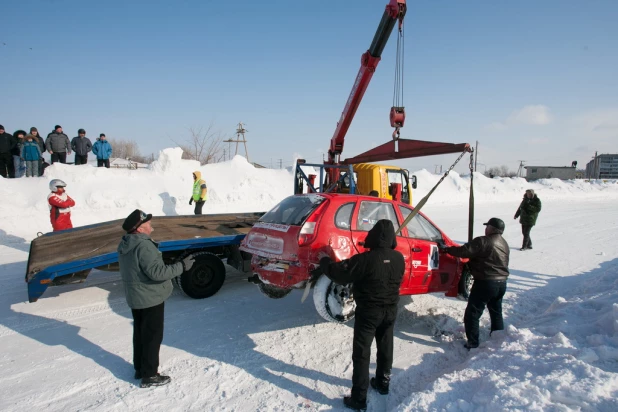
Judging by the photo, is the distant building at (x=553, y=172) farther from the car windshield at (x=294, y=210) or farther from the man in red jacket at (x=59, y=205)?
the man in red jacket at (x=59, y=205)

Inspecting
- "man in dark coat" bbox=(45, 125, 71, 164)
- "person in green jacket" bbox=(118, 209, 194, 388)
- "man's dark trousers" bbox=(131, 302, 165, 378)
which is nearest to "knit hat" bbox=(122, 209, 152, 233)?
"person in green jacket" bbox=(118, 209, 194, 388)

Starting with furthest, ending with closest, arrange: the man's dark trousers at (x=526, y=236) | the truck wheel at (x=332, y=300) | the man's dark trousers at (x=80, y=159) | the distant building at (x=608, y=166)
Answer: the distant building at (x=608, y=166)
the man's dark trousers at (x=80, y=159)
the man's dark trousers at (x=526, y=236)
the truck wheel at (x=332, y=300)

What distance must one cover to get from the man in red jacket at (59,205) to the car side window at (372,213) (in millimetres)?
6065

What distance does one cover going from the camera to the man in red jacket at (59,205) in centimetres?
739

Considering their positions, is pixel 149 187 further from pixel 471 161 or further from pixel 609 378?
pixel 609 378

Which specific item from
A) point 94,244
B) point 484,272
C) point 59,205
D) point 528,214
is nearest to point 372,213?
point 484,272

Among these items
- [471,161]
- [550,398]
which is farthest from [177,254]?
[550,398]

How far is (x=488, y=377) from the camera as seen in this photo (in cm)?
313

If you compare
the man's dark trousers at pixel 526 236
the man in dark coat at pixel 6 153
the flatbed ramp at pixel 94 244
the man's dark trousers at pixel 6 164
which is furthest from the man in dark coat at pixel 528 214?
the man's dark trousers at pixel 6 164

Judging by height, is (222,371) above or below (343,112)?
below

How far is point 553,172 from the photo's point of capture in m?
70.0

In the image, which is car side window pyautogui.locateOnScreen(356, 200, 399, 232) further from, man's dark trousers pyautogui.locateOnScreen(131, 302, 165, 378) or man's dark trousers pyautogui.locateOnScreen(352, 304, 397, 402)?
man's dark trousers pyautogui.locateOnScreen(131, 302, 165, 378)

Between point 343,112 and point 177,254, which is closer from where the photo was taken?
point 177,254

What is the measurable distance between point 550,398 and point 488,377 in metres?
0.49
